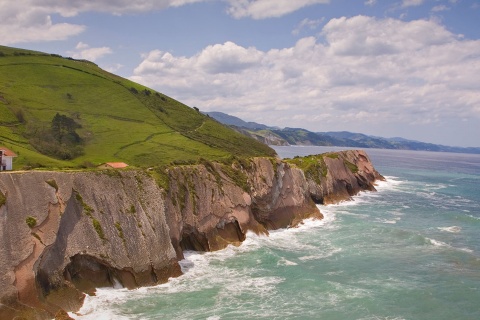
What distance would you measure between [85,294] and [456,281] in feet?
122

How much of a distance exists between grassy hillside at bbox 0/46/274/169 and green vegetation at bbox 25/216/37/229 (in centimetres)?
4250

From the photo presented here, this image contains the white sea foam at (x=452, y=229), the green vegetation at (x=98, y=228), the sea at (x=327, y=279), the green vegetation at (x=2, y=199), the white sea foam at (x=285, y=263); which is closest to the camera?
the green vegetation at (x=2, y=199)

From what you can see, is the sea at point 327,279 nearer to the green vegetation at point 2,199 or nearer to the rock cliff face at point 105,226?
the rock cliff face at point 105,226

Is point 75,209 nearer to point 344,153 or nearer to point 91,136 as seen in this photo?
point 91,136

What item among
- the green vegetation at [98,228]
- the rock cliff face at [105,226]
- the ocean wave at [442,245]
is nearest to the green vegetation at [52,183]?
the rock cliff face at [105,226]

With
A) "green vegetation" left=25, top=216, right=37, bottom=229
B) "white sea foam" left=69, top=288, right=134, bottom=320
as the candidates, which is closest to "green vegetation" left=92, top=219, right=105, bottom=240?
"white sea foam" left=69, top=288, right=134, bottom=320

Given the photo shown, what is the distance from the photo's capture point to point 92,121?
401 feet

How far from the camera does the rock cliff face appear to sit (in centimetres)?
3131

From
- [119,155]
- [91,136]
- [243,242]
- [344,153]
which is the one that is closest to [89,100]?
[91,136]

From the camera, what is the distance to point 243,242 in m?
54.9

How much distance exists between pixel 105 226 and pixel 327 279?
920 inches

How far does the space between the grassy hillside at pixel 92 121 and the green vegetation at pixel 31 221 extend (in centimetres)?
4250

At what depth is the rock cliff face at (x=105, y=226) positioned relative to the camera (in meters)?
31.3

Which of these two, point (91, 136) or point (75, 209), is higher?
point (91, 136)
